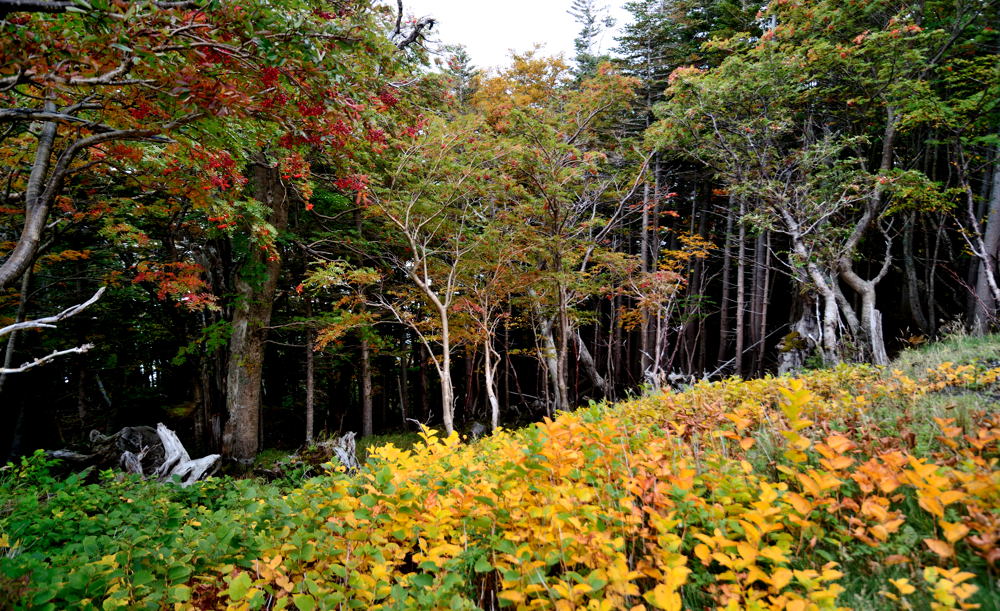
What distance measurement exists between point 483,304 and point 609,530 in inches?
350

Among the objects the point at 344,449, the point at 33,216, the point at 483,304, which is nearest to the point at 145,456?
the point at 344,449

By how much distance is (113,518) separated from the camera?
126 inches

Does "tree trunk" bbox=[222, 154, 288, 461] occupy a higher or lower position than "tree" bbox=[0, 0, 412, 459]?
lower

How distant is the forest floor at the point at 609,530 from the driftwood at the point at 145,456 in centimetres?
441

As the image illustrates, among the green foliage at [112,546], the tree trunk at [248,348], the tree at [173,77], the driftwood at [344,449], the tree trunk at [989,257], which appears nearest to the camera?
the green foliage at [112,546]

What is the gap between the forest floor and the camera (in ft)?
5.03

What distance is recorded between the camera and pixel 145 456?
7797 millimetres

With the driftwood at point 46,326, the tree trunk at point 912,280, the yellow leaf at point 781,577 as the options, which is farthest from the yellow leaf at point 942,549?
the tree trunk at point 912,280

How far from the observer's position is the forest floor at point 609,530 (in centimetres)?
153

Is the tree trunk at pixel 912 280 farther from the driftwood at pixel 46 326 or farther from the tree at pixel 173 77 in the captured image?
the driftwood at pixel 46 326

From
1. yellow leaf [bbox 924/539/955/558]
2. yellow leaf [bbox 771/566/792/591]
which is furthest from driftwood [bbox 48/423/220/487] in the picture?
yellow leaf [bbox 924/539/955/558]

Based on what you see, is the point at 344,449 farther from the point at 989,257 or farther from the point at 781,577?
the point at 989,257

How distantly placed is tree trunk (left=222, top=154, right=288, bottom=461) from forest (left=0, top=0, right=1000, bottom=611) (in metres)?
0.07

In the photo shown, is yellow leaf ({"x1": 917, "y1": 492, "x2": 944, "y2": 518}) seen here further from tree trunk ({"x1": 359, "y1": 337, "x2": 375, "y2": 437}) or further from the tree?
tree trunk ({"x1": 359, "y1": 337, "x2": 375, "y2": 437})
